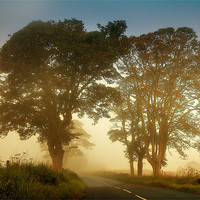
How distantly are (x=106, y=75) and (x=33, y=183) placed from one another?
1355cm

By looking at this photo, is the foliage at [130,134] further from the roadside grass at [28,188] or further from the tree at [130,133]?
the roadside grass at [28,188]

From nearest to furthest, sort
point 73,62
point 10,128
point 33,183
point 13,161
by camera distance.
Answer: point 33,183, point 13,161, point 73,62, point 10,128

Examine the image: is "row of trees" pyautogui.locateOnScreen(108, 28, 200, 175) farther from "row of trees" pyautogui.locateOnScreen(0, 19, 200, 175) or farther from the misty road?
the misty road

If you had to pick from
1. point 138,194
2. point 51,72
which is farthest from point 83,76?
point 138,194

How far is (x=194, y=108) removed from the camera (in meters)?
21.5

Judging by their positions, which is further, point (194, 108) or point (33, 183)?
point (194, 108)

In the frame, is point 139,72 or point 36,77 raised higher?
point 139,72

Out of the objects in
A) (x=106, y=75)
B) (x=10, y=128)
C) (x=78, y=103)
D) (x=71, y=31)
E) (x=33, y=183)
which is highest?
(x=71, y=31)

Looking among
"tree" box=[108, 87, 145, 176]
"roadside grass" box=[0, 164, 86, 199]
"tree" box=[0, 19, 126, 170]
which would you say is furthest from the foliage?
"roadside grass" box=[0, 164, 86, 199]

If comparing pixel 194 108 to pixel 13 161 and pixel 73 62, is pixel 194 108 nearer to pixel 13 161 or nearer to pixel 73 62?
pixel 73 62

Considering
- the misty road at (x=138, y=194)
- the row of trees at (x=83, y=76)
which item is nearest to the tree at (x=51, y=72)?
the row of trees at (x=83, y=76)

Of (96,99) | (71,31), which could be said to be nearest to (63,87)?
(96,99)

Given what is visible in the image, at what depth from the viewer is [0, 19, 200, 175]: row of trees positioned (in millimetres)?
17672

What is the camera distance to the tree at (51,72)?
17.5m
